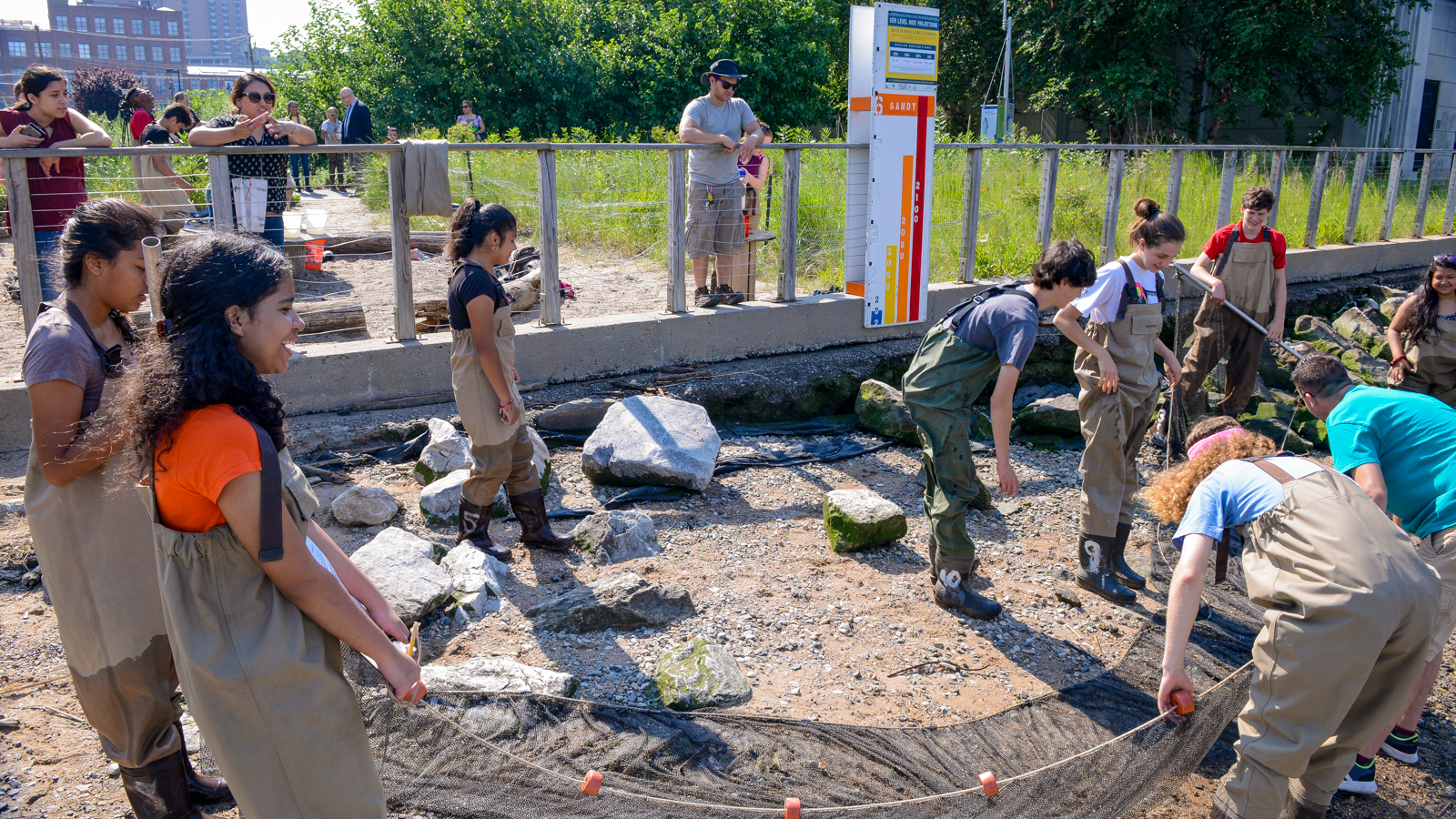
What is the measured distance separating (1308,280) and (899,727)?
1157 cm

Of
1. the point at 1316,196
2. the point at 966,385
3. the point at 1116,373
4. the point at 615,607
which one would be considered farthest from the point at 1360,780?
the point at 1316,196

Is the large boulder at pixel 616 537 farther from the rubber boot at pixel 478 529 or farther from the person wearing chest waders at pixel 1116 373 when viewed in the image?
the person wearing chest waders at pixel 1116 373

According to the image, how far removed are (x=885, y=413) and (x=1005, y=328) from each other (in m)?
2.87

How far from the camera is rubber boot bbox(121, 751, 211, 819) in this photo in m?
2.71

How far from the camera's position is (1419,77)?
23125 millimetres

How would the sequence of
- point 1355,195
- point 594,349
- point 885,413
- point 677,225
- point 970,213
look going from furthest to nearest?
point 1355,195
point 970,213
point 677,225
point 594,349
point 885,413

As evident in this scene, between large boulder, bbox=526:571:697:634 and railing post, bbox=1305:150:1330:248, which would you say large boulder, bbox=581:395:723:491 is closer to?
large boulder, bbox=526:571:697:634

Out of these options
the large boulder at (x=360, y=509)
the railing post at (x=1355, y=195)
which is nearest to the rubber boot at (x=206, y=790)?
the large boulder at (x=360, y=509)

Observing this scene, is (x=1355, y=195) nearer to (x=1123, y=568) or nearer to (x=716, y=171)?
(x=716, y=171)

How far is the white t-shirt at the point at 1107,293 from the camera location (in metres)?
4.67

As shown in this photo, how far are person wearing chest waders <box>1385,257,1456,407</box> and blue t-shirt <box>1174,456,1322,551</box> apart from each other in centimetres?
461

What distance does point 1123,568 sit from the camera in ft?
16.3

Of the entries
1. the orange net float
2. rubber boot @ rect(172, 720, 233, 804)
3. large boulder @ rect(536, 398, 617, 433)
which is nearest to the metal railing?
large boulder @ rect(536, 398, 617, 433)

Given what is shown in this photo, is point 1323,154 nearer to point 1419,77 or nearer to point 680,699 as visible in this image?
point 680,699
